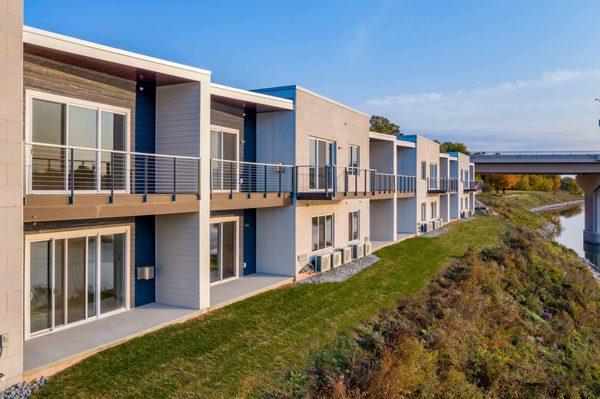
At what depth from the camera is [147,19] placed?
18.1 meters

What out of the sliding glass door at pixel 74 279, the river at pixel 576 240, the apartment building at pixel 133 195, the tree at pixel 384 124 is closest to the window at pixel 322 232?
the apartment building at pixel 133 195

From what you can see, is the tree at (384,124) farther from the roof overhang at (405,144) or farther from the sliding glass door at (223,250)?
the sliding glass door at (223,250)

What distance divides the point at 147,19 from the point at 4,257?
14.6 metres

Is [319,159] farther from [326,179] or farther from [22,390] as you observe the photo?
[22,390]

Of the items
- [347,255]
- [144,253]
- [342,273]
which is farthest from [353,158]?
[144,253]

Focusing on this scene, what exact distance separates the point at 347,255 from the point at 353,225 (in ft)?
8.73

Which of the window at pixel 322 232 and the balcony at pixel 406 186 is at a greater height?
the balcony at pixel 406 186

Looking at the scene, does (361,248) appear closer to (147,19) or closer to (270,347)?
(270,347)

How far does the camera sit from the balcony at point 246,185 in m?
11.9

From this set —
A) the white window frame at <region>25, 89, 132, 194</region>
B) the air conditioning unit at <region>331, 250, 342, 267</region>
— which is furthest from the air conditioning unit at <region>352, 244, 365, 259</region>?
the white window frame at <region>25, 89, 132, 194</region>

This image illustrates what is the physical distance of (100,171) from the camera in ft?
33.1

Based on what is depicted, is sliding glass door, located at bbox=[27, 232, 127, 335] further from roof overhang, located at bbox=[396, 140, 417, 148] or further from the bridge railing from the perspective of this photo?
the bridge railing

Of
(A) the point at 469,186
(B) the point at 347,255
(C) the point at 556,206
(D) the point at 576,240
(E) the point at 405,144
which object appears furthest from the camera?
(C) the point at 556,206

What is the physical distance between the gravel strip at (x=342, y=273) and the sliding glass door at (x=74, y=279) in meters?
6.37
